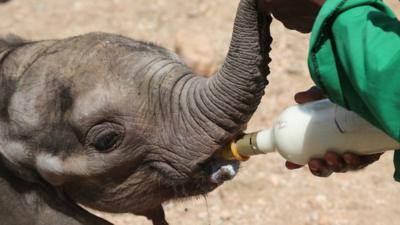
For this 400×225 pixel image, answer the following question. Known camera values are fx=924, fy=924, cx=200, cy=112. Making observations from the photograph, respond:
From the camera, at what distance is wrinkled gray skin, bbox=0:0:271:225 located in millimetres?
2951

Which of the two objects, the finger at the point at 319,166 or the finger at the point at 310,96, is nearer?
the finger at the point at 319,166

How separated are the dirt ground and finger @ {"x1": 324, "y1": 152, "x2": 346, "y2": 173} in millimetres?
1002

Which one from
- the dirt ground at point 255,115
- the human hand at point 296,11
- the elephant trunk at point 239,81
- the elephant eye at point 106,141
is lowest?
the dirt ground at point 255,115

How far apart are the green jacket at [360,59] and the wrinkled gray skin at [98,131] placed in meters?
0.78

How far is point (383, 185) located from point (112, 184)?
2311 mm

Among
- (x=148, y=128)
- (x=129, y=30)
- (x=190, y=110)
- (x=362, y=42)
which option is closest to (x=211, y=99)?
(x=190, y=110)

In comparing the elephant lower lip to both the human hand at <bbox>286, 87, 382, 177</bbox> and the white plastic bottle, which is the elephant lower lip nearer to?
the white plastic bottle

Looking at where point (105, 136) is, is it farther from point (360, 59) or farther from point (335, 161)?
point (360, 59)

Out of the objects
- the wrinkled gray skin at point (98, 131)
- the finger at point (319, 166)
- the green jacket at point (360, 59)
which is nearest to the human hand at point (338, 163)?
the finger at point (319, 166)

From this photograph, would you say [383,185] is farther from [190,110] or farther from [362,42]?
[362,42]

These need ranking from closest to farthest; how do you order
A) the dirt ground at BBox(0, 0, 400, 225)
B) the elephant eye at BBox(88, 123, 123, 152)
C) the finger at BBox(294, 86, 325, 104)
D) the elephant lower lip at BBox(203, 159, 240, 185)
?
the finger at BBox(294, 86, 325, 104), the elephant lower lip at BBox(203, 159, 240, 185), the elephant eye at BBox(88, 123, 123, 152), the dirt ground at BBox(0, 0, 400, 225)

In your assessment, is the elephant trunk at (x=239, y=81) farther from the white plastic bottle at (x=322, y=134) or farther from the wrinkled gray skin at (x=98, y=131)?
the white plastic bottle at (x=322, y=134)

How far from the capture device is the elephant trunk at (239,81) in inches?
102

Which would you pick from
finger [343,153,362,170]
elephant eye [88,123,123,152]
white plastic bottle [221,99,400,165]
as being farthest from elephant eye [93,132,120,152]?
finger [343,153,362,170]
